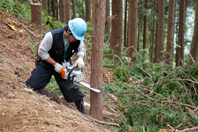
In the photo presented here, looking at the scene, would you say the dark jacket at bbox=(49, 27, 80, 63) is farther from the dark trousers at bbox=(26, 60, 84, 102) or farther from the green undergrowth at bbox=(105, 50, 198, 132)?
the green undergrowth at bbox=(105, 50, 198, 132)

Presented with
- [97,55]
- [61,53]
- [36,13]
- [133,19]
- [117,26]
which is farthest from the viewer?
[133,19]

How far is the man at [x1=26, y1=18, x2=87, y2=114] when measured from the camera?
359 cm

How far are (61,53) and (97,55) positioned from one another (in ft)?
2.68

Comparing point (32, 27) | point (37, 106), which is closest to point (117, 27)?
point (32, 27)

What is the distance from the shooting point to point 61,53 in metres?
3.84

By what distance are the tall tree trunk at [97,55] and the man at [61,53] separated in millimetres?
299

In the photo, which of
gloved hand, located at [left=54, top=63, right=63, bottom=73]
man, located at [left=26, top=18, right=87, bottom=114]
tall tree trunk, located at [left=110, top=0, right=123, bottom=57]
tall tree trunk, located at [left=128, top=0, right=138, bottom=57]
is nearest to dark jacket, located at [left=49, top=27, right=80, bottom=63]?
man, located at [left=26, top=18, right=87, bottom=114]

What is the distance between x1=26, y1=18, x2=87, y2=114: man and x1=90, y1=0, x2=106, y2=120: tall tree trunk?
0.30 m

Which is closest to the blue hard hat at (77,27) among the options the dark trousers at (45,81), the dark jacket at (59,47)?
the dark jacket at (59,47)

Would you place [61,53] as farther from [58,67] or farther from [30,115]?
[30,115]

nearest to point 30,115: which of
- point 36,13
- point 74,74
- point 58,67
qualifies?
point 74,74

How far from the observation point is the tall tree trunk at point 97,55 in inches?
129

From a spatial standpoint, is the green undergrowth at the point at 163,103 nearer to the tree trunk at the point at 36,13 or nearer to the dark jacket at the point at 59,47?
the dark jacket at the point at 59,47

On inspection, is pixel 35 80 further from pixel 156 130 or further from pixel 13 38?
pixel 13 38
